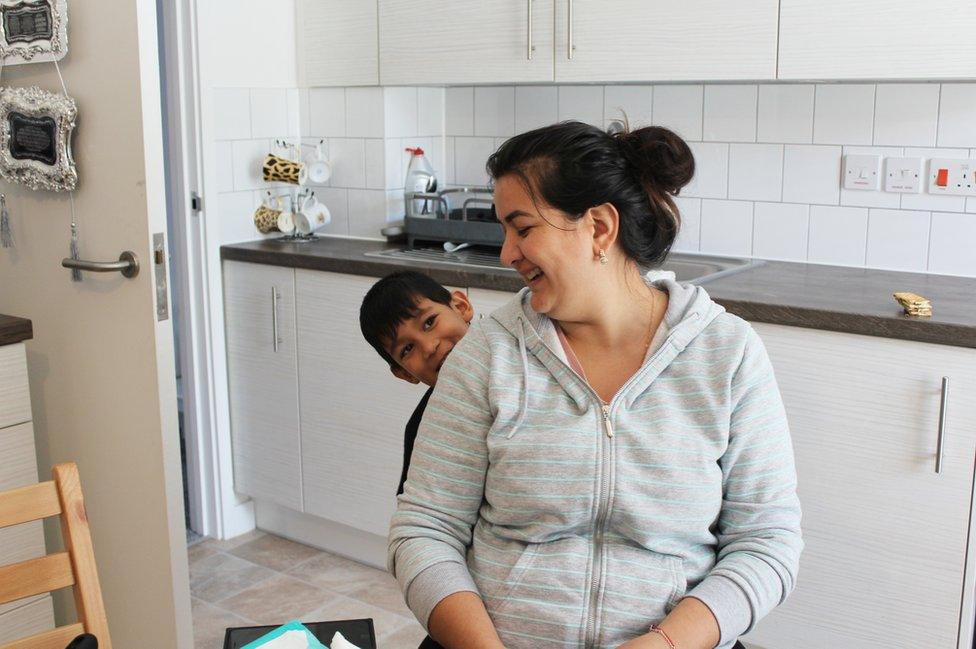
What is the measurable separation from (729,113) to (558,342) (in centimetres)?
163

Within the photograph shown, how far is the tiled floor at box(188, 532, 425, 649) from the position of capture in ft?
9.01

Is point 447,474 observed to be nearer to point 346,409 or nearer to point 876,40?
point 876,40

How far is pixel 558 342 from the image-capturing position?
1.37 m

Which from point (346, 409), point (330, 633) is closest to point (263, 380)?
point (346, 409)

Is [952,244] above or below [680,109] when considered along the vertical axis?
below

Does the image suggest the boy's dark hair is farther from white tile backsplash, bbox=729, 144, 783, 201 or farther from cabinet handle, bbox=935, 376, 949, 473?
white tile backsplash, bbox=729, 144, 783, 201

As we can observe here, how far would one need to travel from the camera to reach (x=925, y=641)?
84.1 inches

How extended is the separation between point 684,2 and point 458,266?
2.80 feet

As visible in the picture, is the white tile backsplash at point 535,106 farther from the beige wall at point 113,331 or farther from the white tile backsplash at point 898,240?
the beige wall at point 113,331

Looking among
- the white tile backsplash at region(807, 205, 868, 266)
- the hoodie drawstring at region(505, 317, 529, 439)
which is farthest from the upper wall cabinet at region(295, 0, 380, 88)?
the hoodie drawstring at region(505, 317, 529, 439)

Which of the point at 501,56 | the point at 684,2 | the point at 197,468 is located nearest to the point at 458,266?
the point at 501,56

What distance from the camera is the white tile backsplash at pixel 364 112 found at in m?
3.23

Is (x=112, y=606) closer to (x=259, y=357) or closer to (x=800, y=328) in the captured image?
(x=259, y=357)

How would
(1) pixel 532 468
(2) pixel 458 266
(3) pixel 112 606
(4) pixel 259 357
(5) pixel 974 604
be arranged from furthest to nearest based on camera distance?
(4) pixel 259 357, (2) pixel 458 266, (3) pixel 112 606, (5) pixel 974 604, (1) pixel 532 468
